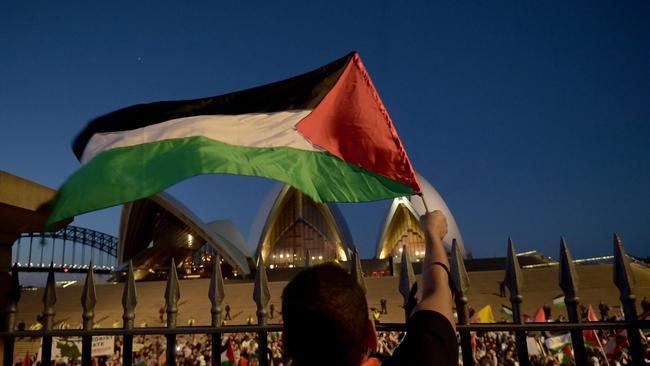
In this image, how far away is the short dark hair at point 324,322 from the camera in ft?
2.43

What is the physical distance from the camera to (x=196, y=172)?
2008 millimetres

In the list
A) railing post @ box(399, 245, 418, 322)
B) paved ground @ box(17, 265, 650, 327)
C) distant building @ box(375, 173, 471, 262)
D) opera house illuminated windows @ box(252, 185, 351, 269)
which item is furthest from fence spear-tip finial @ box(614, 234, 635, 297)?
distant building @ box(375, 173, 471, 262)

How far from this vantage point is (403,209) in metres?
31.2

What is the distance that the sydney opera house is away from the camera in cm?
2656

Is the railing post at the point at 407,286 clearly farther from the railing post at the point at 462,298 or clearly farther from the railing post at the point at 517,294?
the railing post at the point at 517,294

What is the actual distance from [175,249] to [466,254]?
2140 centimetres

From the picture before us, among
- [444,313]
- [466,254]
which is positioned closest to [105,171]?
[444,313]

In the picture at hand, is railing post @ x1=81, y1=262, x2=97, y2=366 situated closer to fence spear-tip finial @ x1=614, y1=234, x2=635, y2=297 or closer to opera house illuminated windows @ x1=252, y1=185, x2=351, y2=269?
fence spear-tip finial @ x1=614, y1=234, x2=635, y2=297

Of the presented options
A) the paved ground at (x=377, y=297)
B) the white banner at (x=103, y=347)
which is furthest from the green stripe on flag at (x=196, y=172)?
the paved ground at (x=377, y=297)

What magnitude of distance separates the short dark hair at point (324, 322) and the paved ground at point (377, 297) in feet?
34.9

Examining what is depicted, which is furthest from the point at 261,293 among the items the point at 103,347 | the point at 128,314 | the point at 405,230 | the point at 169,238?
the point at 405,230

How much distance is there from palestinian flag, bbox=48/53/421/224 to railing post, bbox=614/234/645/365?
97 cm

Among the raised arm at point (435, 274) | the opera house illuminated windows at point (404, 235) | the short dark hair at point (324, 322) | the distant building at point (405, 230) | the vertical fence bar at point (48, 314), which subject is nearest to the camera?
the short dark hair at point (324, 322)

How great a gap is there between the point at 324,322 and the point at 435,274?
33cm
